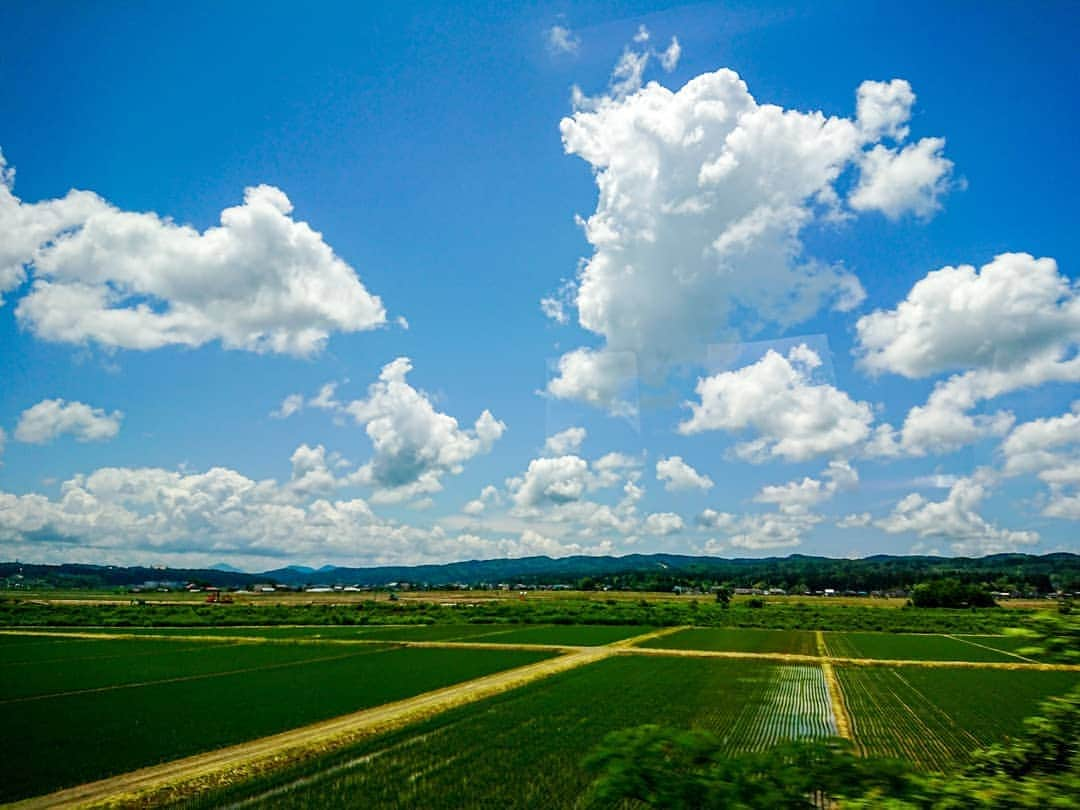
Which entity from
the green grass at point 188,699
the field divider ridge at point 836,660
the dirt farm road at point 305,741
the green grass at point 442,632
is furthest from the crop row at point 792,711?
the green grass at point 442,632

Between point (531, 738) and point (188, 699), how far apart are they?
1791cm

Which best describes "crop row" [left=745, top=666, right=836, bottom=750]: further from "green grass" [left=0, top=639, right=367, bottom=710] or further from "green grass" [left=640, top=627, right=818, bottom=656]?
"green grass" [left=0, top=639, right=367, bottom=710]

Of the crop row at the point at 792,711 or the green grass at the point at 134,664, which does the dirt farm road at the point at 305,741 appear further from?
the green grass at the point at 134,664

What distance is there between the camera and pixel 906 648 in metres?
62.9

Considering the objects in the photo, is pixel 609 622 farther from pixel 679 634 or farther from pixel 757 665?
pixel 757 665

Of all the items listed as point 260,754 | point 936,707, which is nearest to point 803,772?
point 260,754

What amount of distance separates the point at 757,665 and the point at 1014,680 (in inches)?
603

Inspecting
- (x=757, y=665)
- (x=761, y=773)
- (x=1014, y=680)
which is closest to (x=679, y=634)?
(x=757, y=665)

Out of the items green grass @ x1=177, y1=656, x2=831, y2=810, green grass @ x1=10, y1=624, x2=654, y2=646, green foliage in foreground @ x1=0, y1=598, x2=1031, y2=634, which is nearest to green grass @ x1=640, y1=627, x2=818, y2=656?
green grass @ x1=10, y1=624, x2=654, y2=646

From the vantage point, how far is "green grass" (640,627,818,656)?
2387 inches

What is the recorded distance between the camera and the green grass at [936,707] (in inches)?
939

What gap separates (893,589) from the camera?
196m

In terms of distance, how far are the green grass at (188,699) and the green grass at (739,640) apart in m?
16.9

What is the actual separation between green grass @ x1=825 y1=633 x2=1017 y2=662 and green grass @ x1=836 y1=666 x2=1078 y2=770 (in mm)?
7757
